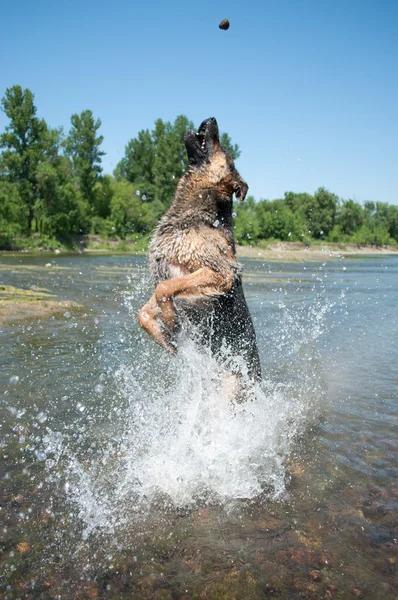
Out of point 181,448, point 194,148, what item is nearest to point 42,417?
point 181,448

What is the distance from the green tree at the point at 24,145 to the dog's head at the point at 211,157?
5136cm

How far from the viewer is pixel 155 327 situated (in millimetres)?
4938

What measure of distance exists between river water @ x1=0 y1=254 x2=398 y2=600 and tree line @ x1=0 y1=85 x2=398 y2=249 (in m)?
37.2

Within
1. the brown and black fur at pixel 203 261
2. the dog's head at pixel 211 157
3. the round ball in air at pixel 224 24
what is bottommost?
the brown and black fur at pixel 203 261

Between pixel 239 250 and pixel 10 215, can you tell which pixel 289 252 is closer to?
pixel 239 250

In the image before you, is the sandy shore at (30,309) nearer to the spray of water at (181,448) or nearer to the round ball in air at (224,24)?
the spray of water at (181,448)

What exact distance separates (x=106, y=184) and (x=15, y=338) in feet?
221

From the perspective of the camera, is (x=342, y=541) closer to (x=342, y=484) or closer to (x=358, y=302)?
(x=342, y=484)

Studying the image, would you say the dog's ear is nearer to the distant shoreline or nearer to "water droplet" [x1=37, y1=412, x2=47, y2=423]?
"water droplet" [x1=37, y1=412, x2=47, y2=423]

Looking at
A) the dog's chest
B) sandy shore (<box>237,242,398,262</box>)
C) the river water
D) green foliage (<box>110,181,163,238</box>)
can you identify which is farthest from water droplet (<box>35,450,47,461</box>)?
green foliage (<box>110,181,163,238</box>)

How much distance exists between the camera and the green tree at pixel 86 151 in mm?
65688

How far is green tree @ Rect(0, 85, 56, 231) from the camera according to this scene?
175 feet

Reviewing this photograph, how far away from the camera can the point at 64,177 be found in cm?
5809

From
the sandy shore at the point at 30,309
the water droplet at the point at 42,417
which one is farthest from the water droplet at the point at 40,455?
the sandy shore at the point at 30,309
